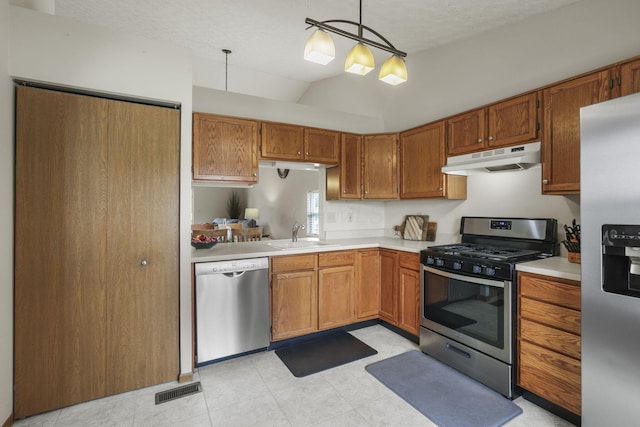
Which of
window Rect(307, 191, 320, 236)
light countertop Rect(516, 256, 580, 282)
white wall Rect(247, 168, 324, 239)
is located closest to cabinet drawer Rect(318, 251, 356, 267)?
light countertop Rect(516, 256, 580, 282)

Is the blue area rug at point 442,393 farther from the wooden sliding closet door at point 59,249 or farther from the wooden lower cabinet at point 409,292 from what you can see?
the wooden sliding closet door at point 59,249

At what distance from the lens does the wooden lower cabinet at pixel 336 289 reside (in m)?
3.07

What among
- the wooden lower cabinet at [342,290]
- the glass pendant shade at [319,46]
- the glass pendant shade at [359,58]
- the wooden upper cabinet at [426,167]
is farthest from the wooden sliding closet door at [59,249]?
the wooden upper cabinet at [426,167]

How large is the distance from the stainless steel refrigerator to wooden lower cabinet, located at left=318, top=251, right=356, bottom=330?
6.30ft

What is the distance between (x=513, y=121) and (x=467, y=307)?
153cm

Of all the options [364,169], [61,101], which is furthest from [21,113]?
[364,169]

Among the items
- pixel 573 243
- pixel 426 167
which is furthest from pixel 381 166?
pixel 573 243

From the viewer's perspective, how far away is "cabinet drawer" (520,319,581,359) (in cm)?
180

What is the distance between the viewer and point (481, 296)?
90.9 inches

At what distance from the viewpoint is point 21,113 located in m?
1.91

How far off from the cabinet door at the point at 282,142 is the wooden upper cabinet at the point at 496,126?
1511 mm

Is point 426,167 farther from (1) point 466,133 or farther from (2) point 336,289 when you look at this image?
(2) point 336,289

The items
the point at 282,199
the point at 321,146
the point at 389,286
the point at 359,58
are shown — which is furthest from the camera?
the point at 282,199

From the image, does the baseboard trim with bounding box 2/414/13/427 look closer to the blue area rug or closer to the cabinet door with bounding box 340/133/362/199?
the blue area rug
